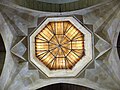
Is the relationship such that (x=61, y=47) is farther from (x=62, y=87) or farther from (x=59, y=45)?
(x=62, y=87)

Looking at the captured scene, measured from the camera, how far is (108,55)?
14078mm

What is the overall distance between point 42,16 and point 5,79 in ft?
10.5

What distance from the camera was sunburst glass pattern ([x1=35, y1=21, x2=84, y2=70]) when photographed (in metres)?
15.0

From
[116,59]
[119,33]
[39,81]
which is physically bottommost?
[39,81]

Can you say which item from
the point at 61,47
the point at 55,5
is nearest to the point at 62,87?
the point at 61,47

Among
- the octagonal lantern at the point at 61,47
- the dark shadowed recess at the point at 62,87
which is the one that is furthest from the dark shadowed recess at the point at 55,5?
the dark shadowed recess at the point at 62,87

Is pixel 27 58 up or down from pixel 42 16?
down

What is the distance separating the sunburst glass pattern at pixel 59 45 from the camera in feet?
49.2

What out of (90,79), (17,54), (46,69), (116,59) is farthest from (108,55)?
(17,54)

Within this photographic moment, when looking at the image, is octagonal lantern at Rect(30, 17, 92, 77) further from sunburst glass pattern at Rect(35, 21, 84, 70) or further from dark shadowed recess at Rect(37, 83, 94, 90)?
dark shadowed recess at Rect(37, 83, 94, 90)

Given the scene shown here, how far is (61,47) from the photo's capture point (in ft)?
50.9

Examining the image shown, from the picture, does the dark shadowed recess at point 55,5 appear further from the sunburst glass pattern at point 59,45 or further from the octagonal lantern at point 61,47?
the sunburst glass pattern at point 59,45

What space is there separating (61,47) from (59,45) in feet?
0.47

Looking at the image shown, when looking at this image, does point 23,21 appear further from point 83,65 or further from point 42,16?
point 83,65
